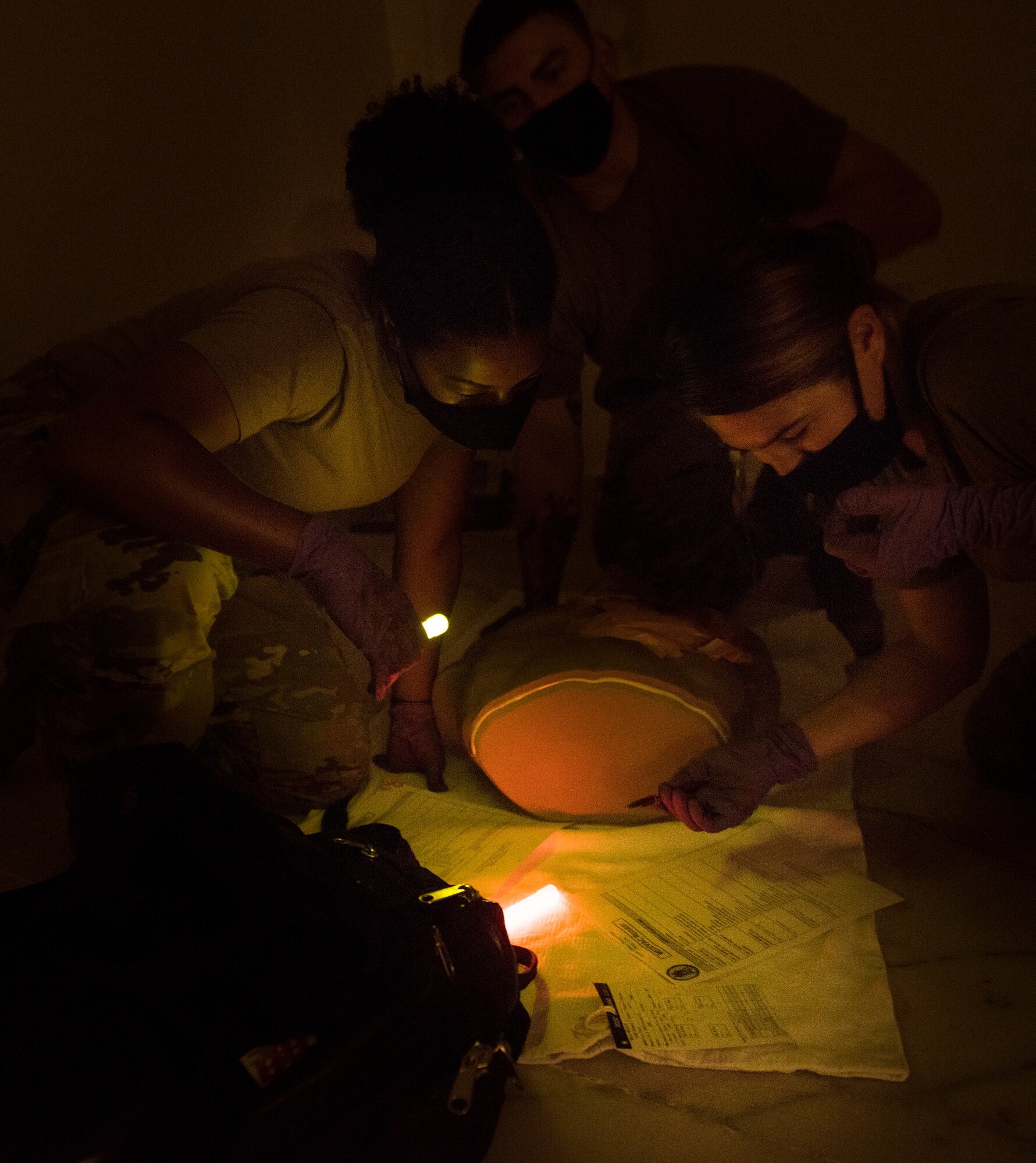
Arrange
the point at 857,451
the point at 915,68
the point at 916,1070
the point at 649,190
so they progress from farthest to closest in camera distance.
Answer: the point at 649,190, the point at 915,68, the point at 857,451, the point at 916,1070

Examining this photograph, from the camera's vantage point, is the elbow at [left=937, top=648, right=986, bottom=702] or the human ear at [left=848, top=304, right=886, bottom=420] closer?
the human ear at [left=848, top=304, right=886, bottom=420]

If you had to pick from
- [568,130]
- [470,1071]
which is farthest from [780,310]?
[470,1071]

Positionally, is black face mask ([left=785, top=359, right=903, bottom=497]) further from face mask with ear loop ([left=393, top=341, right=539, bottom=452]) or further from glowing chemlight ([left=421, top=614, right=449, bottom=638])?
glowing chemlight ([left=421, top=614, right=449, bottom=638])

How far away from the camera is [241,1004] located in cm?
70

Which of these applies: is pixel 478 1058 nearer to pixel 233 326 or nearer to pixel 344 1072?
pixel 344 1072

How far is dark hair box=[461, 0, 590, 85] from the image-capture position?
3.47ft

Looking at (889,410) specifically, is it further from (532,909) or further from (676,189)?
(532,909)

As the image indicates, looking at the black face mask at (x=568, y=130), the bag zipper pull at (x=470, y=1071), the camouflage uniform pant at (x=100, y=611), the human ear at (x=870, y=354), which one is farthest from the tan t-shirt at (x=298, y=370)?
the bag zipper pull at (x=470, y=1071)

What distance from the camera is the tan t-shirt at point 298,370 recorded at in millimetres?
947

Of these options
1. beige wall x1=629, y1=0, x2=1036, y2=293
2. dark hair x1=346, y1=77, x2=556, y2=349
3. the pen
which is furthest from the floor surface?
dark hair x1=346, y1=77, x2=556, y2=349

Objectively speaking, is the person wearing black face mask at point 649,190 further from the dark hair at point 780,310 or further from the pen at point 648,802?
the pen at point 648,802

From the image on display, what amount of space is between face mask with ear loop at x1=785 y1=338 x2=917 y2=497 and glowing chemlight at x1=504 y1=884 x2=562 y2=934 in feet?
1.67

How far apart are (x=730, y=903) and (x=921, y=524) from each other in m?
0.43

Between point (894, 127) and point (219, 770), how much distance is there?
1.10 meters
